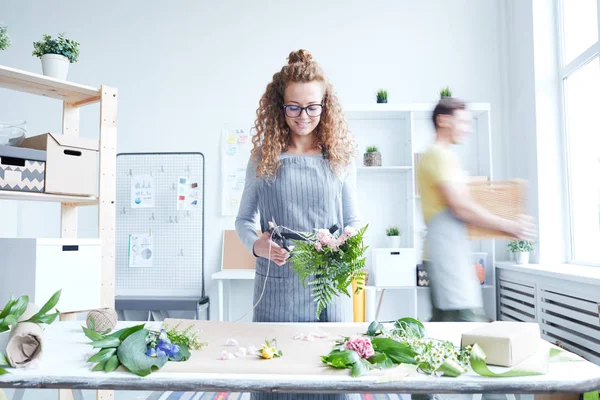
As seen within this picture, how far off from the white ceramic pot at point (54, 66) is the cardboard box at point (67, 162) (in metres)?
0.34

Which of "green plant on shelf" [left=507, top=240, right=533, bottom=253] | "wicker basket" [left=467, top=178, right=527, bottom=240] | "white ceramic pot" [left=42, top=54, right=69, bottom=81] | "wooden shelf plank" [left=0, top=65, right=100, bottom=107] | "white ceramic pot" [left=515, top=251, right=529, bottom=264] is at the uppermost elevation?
"white ceramic pot" [left=42, top=54, right=69, bottom=81]

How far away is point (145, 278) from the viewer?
404 centimetres

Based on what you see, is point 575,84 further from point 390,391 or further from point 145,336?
point 145,336

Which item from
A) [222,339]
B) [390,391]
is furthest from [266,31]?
[390,391]

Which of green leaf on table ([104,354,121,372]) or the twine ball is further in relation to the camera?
the twine ball

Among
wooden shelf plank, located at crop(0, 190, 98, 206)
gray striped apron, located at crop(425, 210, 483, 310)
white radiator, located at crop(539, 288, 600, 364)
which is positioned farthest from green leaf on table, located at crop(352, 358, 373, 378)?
white radiator, located at crop(539, 288, 600, 364)

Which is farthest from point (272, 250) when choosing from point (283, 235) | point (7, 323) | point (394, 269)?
point (394, 269)

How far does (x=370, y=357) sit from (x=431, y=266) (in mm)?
660

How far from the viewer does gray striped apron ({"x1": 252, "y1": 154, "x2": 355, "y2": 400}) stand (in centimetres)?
155

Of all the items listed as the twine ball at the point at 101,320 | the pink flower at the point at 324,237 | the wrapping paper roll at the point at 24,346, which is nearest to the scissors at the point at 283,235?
the pink flower at the point at 324,237

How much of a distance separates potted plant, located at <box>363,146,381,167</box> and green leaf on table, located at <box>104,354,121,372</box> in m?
2.97

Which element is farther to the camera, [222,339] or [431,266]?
[431,266]

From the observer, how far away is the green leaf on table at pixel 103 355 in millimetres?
1083

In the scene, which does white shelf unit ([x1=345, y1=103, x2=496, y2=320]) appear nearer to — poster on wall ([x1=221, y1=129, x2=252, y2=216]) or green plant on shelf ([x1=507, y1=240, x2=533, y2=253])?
green plant on shelf ([x1=507, y1=240, x2=533, y2=253])
